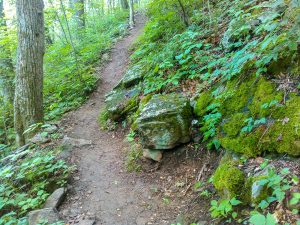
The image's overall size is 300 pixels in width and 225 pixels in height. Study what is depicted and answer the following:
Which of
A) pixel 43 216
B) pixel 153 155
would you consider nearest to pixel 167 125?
pixel 153 155

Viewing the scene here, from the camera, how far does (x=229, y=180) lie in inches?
131

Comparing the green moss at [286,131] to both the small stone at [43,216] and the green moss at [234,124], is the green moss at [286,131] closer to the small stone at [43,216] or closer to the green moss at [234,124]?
the green moss at [234,124]

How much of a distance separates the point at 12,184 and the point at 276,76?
5.12 meters

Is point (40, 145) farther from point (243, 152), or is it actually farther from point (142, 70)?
point (243, 152)

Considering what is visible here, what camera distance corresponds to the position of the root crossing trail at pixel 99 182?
4426 mm

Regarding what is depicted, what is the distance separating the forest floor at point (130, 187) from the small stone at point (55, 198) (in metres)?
0.11

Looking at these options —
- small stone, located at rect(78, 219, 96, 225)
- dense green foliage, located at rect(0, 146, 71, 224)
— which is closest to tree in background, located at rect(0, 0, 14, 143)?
dense green foliage, located at rect(0, 146, 71, 224)

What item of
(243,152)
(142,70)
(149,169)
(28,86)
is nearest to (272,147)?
(243,152)

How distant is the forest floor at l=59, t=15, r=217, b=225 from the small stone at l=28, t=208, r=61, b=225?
221mm

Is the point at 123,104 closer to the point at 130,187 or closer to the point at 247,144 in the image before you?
the point at 130,187

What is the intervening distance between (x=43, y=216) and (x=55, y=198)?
52 cm

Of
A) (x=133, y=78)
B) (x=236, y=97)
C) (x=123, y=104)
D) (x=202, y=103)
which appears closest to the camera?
(x=236, y=97)

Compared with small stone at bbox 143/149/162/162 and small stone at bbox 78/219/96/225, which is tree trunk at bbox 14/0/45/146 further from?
small stone at bbox 78/219/96/225

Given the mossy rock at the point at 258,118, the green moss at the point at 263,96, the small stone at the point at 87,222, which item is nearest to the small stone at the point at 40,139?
the small stone at the point at 87,222
